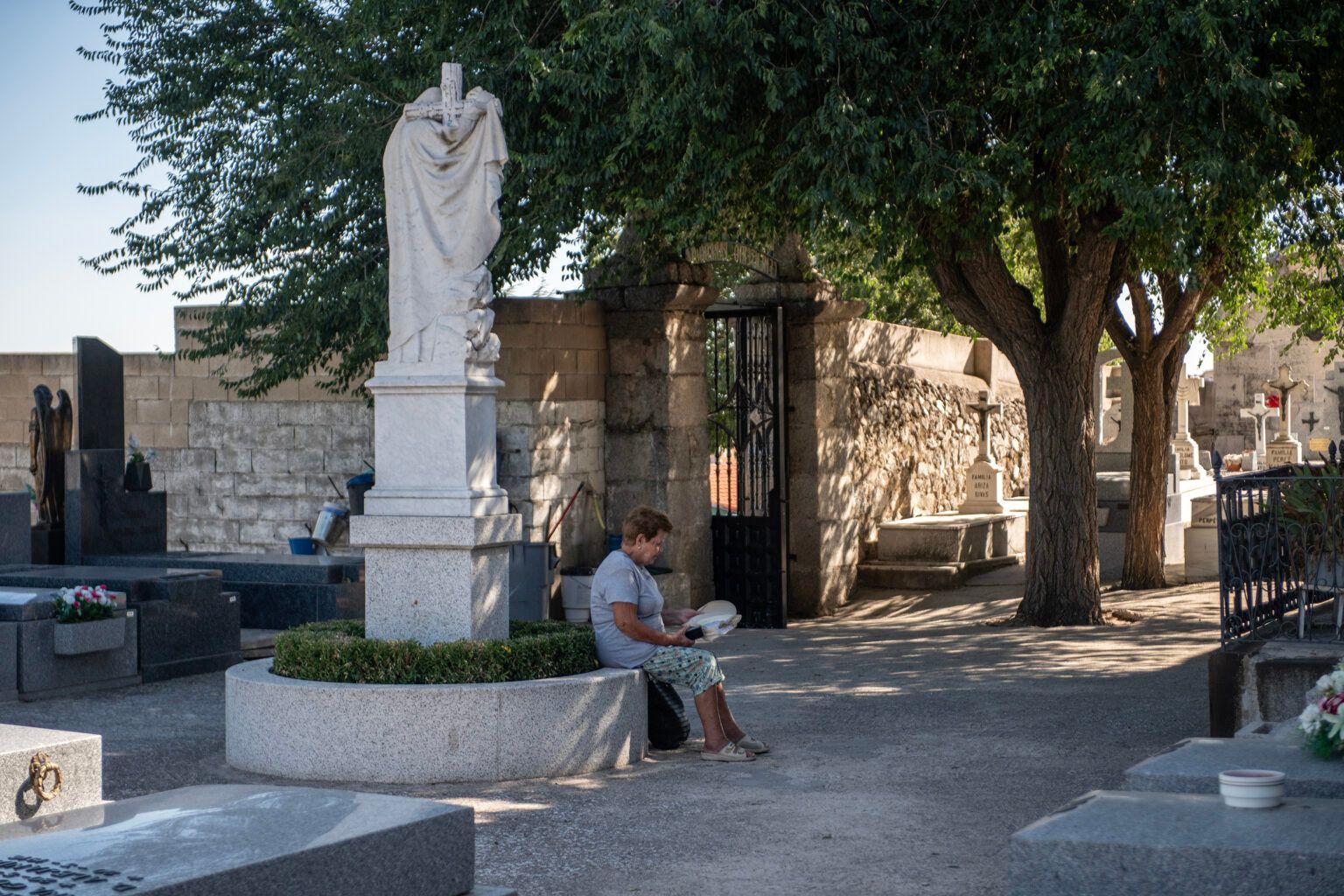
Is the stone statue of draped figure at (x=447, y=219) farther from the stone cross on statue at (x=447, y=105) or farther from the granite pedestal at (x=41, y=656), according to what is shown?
the granite pedestal at (x=41, y=656)

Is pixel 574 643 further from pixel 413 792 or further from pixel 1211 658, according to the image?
pixel 1211 658

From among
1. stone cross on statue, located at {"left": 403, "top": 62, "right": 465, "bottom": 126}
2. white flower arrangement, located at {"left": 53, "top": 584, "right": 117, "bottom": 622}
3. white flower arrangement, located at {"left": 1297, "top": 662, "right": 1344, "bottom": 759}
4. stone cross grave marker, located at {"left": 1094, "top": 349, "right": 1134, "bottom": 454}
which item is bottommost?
white flower arrangement, located at {"left": 1297, "top": 662, "right": 1344, "bottom": 759}

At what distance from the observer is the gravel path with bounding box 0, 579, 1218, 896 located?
238 inches

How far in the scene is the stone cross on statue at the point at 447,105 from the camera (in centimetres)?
845

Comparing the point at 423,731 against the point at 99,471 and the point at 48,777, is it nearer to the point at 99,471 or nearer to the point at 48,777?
the point at 48,777

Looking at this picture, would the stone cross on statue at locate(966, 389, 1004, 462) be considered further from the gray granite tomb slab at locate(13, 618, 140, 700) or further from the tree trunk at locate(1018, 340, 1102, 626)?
the gray granite tomb slab at locate(13, 618, 140, 700)

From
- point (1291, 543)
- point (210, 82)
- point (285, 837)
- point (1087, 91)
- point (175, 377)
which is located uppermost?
point (210, 82)

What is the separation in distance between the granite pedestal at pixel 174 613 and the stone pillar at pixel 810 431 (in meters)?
6.58

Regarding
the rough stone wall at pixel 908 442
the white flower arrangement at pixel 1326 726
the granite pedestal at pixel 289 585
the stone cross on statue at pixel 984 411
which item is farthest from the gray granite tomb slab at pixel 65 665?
the stone cross on statue at pixel 984 411

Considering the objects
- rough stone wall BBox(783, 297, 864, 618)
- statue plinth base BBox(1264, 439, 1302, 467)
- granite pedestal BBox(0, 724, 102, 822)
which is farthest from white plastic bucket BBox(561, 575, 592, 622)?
statue plinth base BBox(1264, 439, 1302, 467)

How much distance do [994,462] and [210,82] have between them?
13386mm

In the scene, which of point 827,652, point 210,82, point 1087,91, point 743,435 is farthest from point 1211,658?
point 210,82

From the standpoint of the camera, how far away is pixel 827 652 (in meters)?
13.2

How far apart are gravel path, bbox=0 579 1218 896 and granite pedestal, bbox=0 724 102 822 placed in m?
1.50
